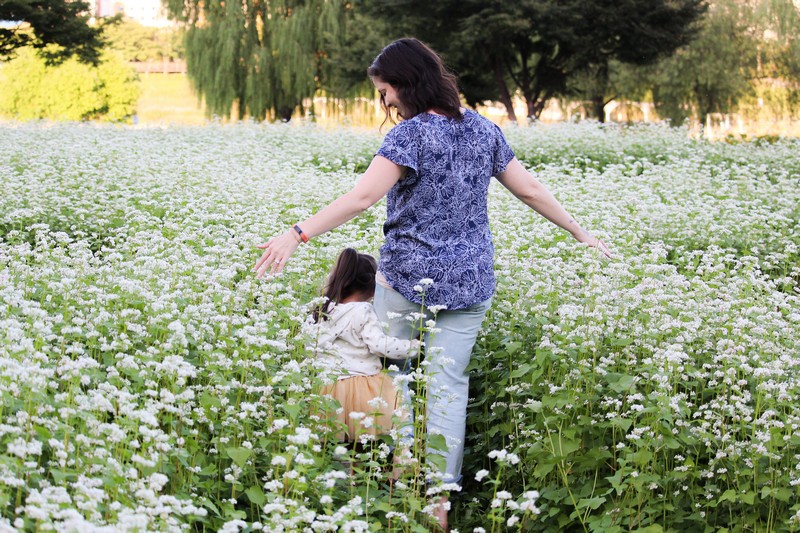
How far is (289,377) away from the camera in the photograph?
3.75 meters

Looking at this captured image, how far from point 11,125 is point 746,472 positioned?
62.0ft

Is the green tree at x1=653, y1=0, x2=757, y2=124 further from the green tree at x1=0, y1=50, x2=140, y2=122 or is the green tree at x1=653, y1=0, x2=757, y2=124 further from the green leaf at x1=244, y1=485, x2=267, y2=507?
the green leaf at x1=244, y1=485, x2=267, y2=507

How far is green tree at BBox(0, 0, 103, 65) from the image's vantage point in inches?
803

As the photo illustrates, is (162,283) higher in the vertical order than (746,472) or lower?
higher

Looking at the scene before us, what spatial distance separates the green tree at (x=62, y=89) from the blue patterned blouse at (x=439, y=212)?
49234 mm

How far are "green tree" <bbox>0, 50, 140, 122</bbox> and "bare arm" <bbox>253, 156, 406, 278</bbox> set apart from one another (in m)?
49.3

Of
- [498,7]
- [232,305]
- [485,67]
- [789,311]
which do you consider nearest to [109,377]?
[232,305]

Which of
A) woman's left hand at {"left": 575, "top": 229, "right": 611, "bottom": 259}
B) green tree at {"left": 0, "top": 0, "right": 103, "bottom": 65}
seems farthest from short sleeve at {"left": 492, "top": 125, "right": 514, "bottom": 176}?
green tree at {"left": 0, "top": 0, "right": 103, "bottom": 65}

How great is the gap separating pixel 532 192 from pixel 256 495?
1925 millimetres

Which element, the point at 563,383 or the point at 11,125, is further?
the point at 11,125

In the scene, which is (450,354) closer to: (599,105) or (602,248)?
(602,248)

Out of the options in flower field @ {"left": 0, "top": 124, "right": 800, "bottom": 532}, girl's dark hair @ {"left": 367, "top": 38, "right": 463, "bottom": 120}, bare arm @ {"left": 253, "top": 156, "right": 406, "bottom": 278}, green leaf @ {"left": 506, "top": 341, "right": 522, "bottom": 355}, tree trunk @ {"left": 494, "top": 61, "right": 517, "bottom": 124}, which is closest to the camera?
flower field @ {"left": 0, "top": 124, "right": 800, "bottom": 532}

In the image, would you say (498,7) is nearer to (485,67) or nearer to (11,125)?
(485,67)

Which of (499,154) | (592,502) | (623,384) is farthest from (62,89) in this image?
(592,502)
